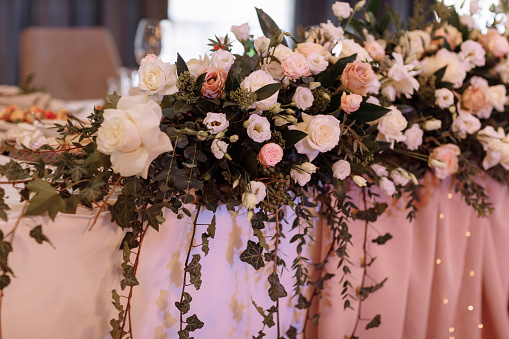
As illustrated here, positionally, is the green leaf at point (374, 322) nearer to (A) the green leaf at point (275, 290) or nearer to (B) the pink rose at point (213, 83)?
(A) the green leaf at point (275, 290)

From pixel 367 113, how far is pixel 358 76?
0.08 metres

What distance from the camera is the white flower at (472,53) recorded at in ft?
4.03

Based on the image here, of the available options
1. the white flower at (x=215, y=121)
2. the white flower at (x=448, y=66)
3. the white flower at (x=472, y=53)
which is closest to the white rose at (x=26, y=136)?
the white flower at (x=215, y=121)

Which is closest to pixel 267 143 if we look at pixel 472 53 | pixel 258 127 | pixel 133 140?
pixel 258 127

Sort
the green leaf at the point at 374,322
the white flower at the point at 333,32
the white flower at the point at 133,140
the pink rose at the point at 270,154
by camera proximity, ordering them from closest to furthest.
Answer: the white flower at the point at 133,140 → the pink rose at the point at 270,154 → the white flower at the point at 333,32 → the green leaf at the point at 374,322

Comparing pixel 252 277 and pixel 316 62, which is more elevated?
pixel 316 62

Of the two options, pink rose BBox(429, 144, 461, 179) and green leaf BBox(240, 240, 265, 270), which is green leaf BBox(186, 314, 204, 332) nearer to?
Answer: green leaf BBox(240, 240, 265, 270)

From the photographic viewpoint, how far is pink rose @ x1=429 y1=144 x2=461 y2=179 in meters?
1.13

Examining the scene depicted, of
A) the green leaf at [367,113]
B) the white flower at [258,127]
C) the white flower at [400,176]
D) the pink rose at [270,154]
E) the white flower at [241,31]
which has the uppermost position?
the white flower at [241,31]

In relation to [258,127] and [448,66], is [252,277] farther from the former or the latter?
[448,66]

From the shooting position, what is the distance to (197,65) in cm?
88

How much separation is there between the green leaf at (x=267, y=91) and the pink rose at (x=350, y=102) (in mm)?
136

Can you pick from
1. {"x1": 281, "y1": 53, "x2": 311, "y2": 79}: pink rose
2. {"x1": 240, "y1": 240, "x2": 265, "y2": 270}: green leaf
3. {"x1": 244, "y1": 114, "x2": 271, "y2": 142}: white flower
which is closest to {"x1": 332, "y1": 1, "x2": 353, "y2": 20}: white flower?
{"x1": 281, "y1": 53, "x2": 311, "y2": 79}: pink rose

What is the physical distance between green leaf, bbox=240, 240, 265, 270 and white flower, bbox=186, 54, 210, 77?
315 millimetres
